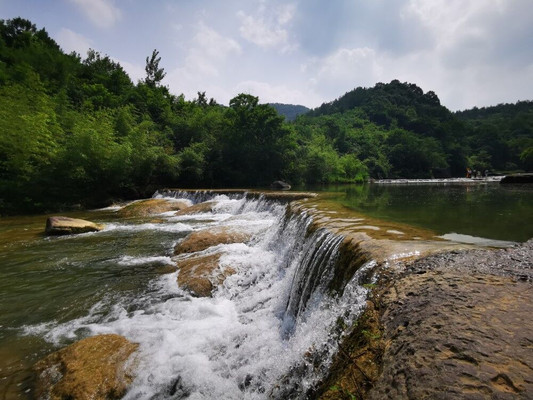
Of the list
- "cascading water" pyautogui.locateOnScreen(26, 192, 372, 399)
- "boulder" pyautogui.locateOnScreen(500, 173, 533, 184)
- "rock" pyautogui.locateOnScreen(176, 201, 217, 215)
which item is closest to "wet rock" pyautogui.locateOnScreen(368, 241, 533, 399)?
"cascading water" pyautogui.locateOnScreen(26, 192, 372, 399)

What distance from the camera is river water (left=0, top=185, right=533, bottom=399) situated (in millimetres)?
3332

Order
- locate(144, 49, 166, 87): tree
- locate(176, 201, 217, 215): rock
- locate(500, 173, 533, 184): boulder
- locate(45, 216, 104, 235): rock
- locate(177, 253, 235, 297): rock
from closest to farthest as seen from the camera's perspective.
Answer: locate(177, 253, 235, 297): rock, locate(45, 216, 104, 235): rock, locate(176, 201, 217, 215): rock, locate(500, 173, 533, 184): boulder, locate(144, 49, 166, 87): tree

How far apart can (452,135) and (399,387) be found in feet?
297

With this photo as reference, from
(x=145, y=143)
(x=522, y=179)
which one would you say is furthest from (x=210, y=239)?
(x=522, y=179)

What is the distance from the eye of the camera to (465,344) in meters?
1.82

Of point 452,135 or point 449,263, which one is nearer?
point 449,263

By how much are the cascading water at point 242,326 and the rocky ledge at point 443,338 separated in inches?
15.2

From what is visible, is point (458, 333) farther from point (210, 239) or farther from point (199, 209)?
point (199, 209)

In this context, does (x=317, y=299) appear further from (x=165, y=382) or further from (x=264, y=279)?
(x=264, y=279)

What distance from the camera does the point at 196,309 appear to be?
17.7 feet

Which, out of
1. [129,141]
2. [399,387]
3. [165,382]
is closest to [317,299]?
[165,382]

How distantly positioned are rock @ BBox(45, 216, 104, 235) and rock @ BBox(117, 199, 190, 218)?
3933mm

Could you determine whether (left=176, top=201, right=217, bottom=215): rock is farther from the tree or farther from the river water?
the tree

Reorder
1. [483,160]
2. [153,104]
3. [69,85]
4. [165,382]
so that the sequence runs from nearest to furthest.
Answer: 1. [165,382]
2. [69,85]
3. [153,104]
4. [483,160]
